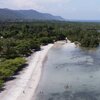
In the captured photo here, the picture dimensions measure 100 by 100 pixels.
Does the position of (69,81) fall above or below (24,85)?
below

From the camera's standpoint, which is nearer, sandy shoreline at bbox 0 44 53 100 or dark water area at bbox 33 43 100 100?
sandy shoreline at bbox 0 44 53 100

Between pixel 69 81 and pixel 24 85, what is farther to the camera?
pixel 69 81

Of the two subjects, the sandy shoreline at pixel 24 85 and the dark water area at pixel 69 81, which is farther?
the dark water area at pixel 69 81

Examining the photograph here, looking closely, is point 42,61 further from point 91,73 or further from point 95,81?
point 95,81

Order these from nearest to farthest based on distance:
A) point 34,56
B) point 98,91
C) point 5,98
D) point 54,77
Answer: point 5,98 < point 98,91 < point 54,77 < point 34,56

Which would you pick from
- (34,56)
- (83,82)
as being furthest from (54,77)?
(34,56)

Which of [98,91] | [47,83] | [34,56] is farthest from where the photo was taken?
[34,56]

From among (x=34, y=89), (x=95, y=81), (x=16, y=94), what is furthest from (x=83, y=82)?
(x=16, y=94)

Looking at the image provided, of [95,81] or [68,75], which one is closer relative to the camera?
[95,81]
